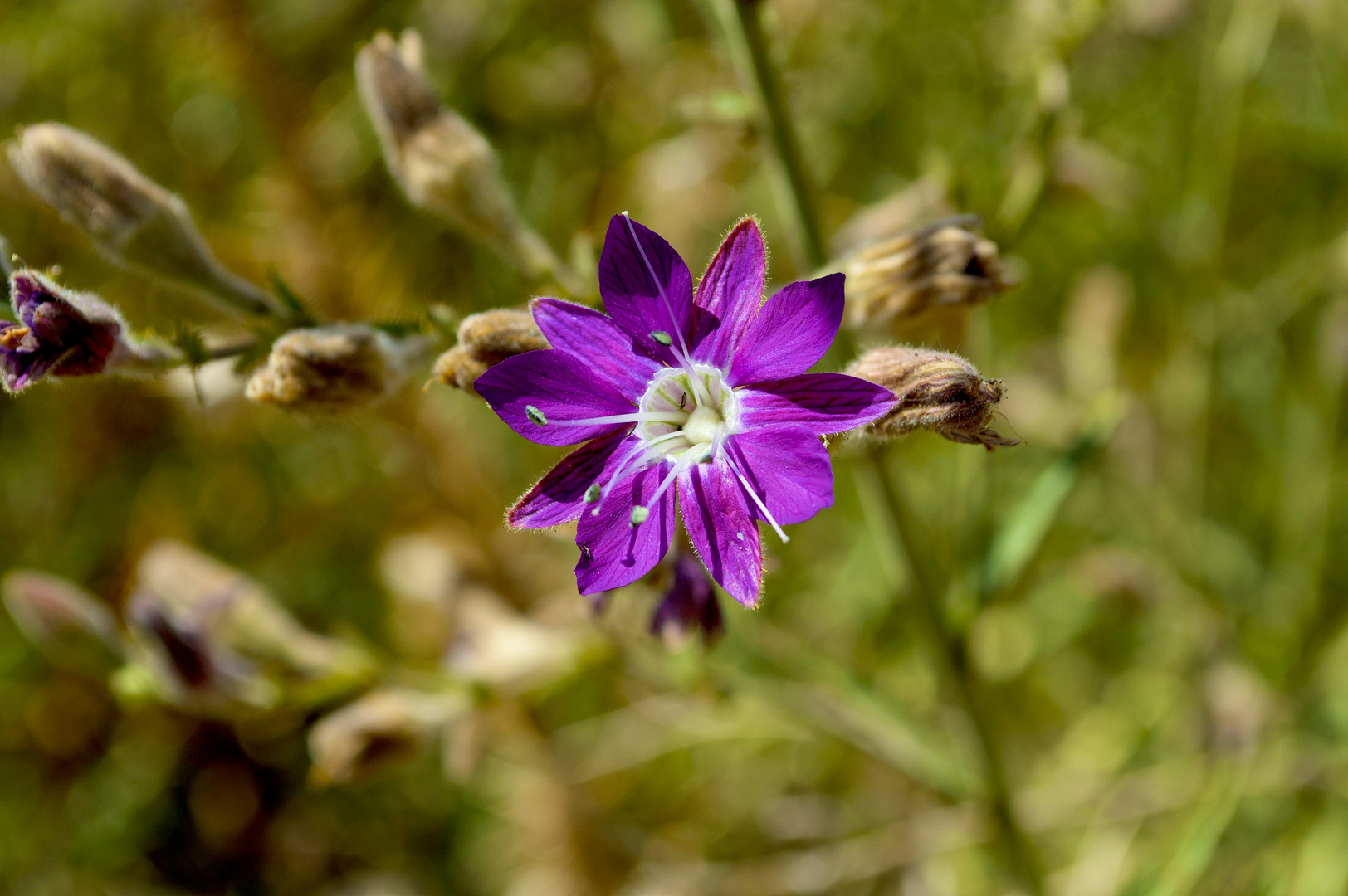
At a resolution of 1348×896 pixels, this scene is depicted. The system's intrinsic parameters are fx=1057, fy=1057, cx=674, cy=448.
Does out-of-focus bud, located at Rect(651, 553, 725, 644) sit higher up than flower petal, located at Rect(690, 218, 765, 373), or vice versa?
flower petal, located at Rect(690, 218, 765, 373)

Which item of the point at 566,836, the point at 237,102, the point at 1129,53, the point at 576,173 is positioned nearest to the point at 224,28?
the point at 237,102

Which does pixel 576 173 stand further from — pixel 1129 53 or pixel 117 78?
pixel 1129 53

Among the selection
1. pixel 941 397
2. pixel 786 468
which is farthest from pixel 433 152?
pixel 941 397

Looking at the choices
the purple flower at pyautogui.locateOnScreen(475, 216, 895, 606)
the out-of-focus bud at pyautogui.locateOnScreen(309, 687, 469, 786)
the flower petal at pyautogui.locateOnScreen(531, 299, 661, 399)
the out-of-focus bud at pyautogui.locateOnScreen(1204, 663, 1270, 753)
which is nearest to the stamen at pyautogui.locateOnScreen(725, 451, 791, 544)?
the purple flower at pyautogui.locateOnScreen(475, 216, 895, 606)

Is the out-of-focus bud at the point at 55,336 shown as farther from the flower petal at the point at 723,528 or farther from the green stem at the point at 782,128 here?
the green stem at the point at 782,128

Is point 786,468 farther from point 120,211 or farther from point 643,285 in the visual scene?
point 120,211

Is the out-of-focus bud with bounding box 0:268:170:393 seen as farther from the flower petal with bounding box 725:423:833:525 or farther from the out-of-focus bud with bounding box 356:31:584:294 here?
the flower petal with bounding box 725:423:833:525

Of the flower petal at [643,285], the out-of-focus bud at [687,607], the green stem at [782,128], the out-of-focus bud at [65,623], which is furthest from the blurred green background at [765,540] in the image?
the flower petal at [643,285]

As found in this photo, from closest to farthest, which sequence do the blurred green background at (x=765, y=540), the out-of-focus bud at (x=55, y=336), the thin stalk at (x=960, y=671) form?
1. the out-of-focus bud at (x=55, y=336)
2. the thin stalk at (x=960, y=671)
3. the blurred green background at (x=765, y=540)
